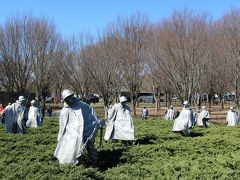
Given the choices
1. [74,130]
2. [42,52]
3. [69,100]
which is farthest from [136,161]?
[42,52]

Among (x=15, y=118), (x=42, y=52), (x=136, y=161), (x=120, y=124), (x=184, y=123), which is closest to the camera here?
(x=136, y=161)

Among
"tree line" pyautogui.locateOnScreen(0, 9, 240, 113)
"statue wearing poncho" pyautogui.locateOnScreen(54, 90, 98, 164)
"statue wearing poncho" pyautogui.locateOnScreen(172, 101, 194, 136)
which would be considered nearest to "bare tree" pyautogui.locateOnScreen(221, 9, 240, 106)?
"tree line" pyautogui.locateOnScreen(0, 9, 240, 113)

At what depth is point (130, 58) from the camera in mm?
35656

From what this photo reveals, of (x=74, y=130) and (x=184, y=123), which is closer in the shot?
(x=74, y=130)

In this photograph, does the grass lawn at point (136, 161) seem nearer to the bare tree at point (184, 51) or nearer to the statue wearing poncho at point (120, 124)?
the statue wearing poncho at point (120, 124)

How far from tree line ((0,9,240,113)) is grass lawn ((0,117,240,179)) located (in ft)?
59.3

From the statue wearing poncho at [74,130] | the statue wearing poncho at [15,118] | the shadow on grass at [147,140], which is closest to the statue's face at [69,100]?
the statue wearing poncho at [74,130]

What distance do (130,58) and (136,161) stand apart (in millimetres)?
26387

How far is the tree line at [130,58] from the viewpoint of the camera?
3114 cm

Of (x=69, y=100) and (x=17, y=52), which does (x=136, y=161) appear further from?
(x=17, y=52)

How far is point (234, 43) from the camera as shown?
102ft

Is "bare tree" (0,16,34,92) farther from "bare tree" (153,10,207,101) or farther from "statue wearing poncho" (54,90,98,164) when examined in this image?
"statue wearing poncho" (54,90,98,164)

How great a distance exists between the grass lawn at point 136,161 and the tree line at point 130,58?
59.3ft

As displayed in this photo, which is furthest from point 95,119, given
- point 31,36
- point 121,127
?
point 31,36
